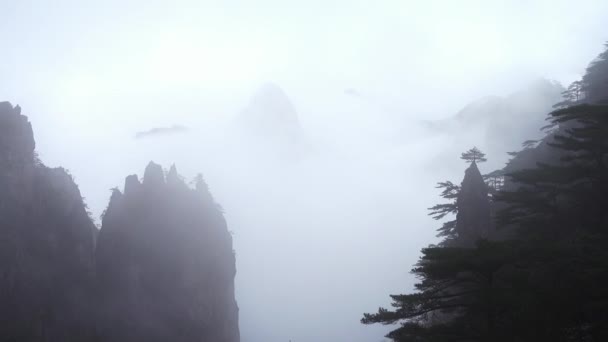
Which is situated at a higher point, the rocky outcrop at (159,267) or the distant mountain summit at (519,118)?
the distant mountain summit at (519,118)

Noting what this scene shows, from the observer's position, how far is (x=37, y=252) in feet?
148

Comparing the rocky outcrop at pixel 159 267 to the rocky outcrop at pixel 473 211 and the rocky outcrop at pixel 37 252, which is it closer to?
the rocky outcrop at pixel 37 252

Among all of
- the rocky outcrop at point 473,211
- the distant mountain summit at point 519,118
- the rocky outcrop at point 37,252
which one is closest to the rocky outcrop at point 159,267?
the rocky outcrop at point 37,252

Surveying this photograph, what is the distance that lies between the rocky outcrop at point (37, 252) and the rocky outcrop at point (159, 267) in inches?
102

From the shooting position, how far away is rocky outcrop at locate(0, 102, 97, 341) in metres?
42.5

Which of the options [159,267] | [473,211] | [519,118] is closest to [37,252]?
[159,267]

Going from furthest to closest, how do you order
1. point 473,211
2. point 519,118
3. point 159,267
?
point 519,118 → point 159,267 → point 473,211

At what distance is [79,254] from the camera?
49.0 meters

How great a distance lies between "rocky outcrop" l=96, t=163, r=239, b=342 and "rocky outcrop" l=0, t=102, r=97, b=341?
2599mm

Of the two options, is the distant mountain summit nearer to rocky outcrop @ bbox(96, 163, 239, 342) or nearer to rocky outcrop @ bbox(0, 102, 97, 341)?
rocky outcrop @ bbox(96, 163, 239, 342)

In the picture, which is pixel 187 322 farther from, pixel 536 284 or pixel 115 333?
pixel 536 284

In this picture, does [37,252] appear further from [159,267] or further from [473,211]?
[473,211]

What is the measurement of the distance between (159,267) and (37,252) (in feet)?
41.6

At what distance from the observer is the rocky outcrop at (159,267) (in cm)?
4647
